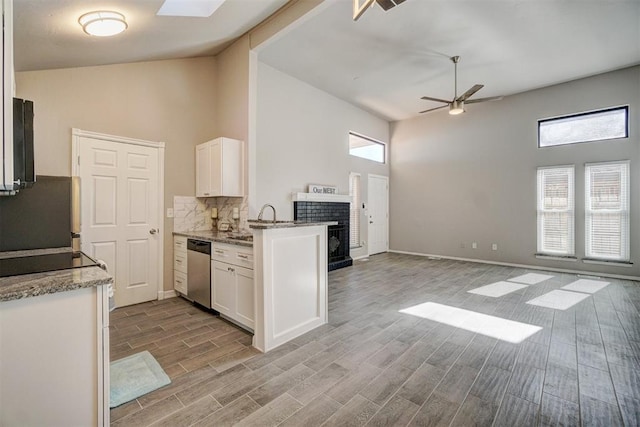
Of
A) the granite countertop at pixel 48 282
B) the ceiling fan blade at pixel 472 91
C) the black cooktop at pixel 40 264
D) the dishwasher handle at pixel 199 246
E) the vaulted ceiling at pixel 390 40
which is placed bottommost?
the dishwasher handle at pixel 199 246

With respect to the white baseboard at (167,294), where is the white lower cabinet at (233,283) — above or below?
above

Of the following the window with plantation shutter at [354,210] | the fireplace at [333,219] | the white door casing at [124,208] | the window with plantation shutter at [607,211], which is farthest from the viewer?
the window with plantation shutter at [354,210]

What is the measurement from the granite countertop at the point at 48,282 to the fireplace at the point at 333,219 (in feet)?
12.6

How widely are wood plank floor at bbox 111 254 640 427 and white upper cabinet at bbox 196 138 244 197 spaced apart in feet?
5.20

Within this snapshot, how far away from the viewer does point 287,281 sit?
262cm

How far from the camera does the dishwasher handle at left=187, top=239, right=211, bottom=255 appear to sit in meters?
3.29

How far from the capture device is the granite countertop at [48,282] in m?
1.17

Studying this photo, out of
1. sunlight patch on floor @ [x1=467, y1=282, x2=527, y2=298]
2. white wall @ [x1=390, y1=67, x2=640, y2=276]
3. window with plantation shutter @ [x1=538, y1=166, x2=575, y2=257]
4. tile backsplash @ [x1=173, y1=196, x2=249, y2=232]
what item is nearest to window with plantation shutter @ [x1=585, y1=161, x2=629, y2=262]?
white wall @ [x1=390, y1=67, x2=640, y2=276]

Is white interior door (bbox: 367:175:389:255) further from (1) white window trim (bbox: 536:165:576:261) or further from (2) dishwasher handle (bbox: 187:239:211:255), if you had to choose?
(2) dishwasher handle (bbox: 187:239:211:255)

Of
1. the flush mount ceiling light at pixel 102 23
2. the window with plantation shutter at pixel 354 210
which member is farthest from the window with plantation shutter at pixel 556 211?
the flush mount ceiling light at pixel 102 23

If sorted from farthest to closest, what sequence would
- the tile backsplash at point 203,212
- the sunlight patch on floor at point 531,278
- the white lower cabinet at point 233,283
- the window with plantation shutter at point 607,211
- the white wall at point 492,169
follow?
the white wall at point 492,169 → the window with plantation shutter at point 607,211 → the sunlight patch on floor at point 531,278 → the tile backsplash at point 203,212 → the white lower cabinet at point 233,283

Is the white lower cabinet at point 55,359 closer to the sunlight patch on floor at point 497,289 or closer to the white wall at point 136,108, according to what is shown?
the white wall at point 136,108

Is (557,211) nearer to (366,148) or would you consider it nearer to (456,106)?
(456,106)

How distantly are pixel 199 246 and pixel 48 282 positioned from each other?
2.16m
